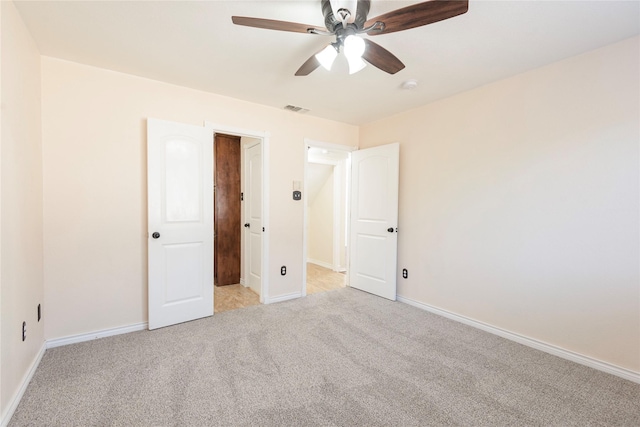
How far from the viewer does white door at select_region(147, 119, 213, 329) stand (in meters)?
2.74

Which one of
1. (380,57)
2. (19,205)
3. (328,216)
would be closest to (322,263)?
(328,216)

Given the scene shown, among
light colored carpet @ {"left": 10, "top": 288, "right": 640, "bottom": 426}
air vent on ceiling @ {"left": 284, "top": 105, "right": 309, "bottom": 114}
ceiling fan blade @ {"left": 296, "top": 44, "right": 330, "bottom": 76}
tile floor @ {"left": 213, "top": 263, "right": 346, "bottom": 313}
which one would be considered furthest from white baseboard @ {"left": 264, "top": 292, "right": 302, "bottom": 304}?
ceiling fan blade @ {"left": 296, "top": 44, "right": 330, "bottom": 76}

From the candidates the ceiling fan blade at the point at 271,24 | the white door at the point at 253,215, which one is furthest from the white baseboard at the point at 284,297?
the ceiling fan blade at the point at 271,24

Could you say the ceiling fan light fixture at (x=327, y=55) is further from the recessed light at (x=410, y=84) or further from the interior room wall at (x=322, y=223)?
the interior room wall at (x=322, y=223)

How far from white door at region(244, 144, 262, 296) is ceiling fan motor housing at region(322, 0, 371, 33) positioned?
2150 millimetres

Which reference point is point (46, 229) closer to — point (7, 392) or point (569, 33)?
point (7, 392)

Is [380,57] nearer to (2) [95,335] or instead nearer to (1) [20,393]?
(1) [20,393]

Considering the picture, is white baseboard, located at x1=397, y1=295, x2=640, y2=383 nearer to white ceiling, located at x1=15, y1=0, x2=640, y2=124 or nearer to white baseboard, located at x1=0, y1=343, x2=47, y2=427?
white ceiling, located at x1=15, y1=0, x2=640, y2=124

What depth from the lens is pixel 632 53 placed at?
204 centimetres

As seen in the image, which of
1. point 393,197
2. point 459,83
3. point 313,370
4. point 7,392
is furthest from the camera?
point 393,197

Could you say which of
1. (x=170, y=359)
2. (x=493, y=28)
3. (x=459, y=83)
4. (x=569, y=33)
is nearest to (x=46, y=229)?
(x=170, y=359)

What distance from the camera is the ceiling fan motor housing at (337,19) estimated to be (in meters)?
1.62

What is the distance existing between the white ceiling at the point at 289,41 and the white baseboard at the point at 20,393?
2.36 meters

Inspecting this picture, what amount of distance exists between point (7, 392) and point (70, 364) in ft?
1.88
